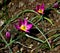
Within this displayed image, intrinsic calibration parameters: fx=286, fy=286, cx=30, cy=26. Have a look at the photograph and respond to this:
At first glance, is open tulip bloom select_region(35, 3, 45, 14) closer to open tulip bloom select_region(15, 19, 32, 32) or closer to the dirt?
the dirt

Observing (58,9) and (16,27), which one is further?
(58,9)

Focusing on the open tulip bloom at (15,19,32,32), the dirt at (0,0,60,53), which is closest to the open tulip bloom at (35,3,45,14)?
the dirt at (0,0,60,53)

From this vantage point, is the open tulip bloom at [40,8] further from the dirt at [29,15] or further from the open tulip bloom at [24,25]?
the open tulip bloom at [24,25]

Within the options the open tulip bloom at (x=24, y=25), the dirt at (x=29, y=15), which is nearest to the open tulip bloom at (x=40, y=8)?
the dirt at (x=29, y=15)

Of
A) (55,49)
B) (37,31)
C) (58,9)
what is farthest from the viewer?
(58,9)

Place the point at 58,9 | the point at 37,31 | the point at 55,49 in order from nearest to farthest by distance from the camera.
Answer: the point at 55,49 < the point at 37,31 < the point at 58,9

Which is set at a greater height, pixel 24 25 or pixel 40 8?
pixel 40 8

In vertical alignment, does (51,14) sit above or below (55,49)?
above

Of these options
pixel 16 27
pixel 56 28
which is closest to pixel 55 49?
pixel 56 28

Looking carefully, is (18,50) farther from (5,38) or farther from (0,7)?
(0,7)
